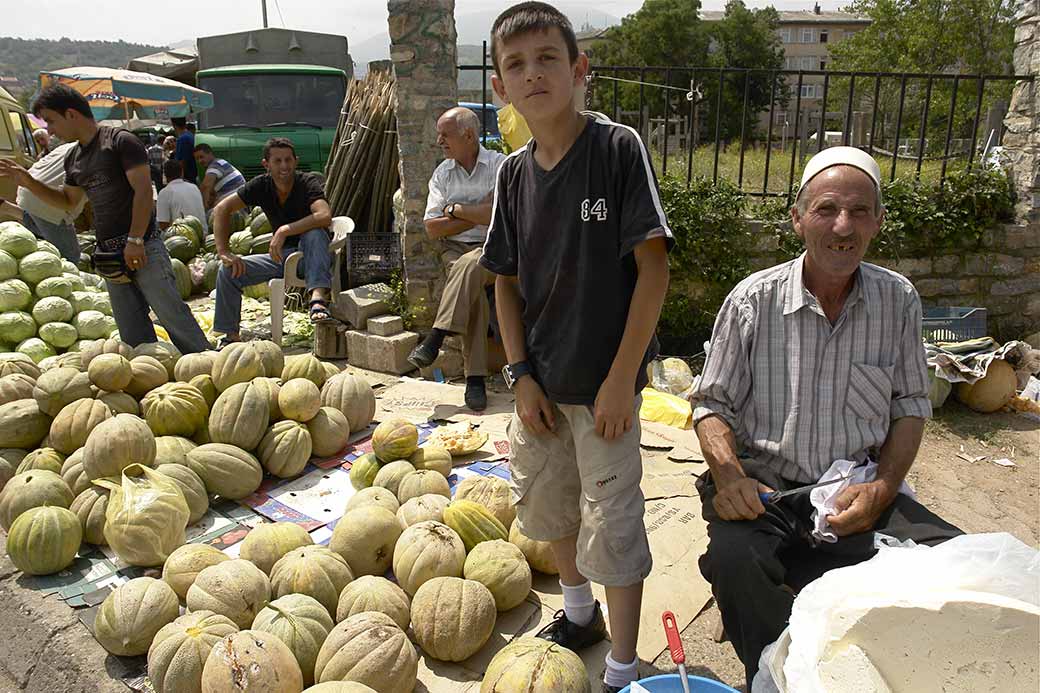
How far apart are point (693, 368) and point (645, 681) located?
4.36m

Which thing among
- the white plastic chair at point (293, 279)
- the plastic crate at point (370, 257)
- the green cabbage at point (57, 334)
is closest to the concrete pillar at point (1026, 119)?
the plastic crate at point (370, 257)

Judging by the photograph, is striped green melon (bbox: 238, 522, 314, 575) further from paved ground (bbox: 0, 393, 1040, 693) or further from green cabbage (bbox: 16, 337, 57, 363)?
green cabbage (bbox: 16, 337, 57, 363)

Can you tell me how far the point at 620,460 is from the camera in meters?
2.06

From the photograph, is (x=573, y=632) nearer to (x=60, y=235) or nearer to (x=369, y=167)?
(x=369, y=167)

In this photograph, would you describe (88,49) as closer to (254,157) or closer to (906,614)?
(254,157)

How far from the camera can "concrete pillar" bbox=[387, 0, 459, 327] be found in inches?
208

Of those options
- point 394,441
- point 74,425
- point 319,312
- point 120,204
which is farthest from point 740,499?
point 120,204

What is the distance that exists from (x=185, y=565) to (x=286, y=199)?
4081mm

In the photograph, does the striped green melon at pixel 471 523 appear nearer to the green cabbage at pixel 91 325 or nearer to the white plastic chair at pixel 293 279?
the white plastic chair at pixel 293 279

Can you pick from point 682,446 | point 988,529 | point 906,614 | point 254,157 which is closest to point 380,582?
point 906,614

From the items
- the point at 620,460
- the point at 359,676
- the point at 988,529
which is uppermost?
the point at 620,460

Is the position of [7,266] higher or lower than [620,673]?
higher

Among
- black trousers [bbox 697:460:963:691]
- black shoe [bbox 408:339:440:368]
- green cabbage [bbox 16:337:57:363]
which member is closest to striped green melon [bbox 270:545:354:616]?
black trousers [bbox 697:460:963:691]

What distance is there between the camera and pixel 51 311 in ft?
18.3
